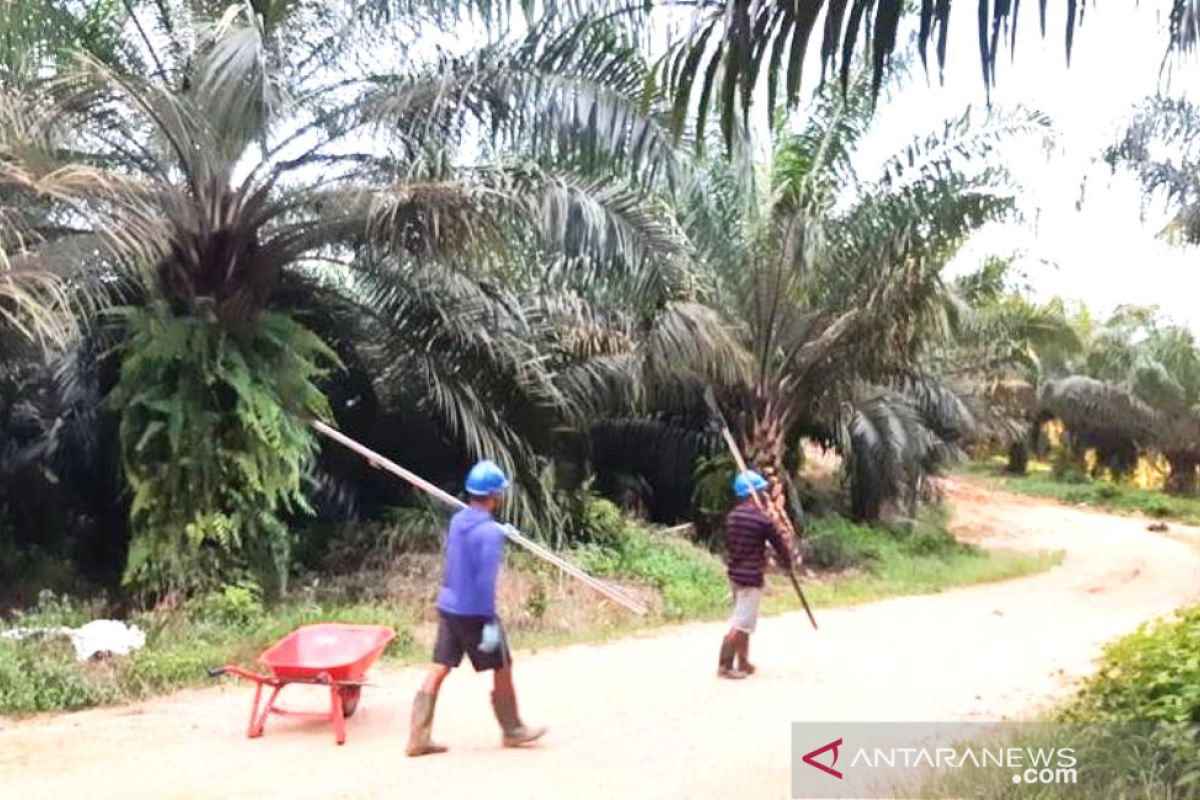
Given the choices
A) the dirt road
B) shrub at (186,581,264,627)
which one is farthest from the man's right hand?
shrub at (186,581,264,627)

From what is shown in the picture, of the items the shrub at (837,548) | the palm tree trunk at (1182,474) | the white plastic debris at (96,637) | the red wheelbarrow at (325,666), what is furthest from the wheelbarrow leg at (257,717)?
the palm tree trunk at (1182,474)

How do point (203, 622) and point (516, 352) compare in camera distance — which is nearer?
point (203, 622)

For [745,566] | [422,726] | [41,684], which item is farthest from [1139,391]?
[41,684]

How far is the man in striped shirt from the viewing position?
8.77m

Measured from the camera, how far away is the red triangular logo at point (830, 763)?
627 centimetres

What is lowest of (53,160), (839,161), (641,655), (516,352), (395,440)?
(641,655)

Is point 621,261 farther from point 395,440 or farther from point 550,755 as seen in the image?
point 550,755

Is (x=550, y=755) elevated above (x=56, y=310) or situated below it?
below

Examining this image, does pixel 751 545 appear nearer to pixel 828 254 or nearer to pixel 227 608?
pixel 227 608

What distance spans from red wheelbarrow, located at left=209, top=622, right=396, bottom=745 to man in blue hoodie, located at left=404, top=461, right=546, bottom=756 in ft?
1.91

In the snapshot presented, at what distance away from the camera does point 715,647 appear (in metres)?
10.4

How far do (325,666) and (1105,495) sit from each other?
33.9m

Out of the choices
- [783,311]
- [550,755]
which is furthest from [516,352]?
[550,755]

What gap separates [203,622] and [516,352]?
15.1 feet
